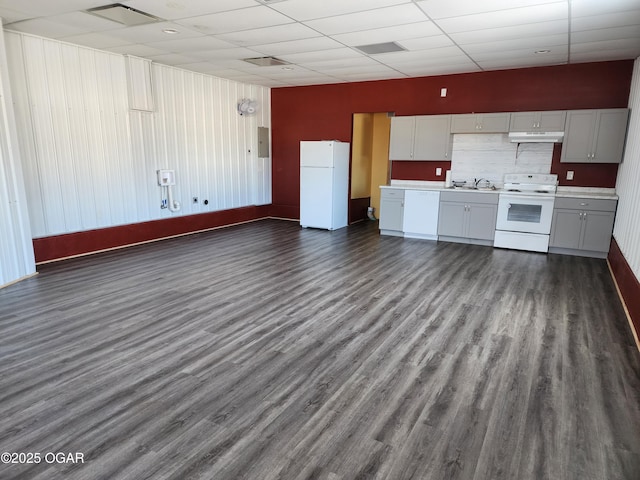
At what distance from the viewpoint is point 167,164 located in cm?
674

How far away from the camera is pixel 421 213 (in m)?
6.98

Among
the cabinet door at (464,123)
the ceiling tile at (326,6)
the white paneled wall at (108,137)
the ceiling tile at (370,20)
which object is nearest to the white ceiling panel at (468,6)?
the ceiling tile at (370,20)

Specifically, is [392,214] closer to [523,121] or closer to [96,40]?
[523,121]

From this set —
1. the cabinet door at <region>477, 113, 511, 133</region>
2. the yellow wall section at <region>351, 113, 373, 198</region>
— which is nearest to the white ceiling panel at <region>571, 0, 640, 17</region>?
the cabinet door at <region>477, 113, 511, 133</region>

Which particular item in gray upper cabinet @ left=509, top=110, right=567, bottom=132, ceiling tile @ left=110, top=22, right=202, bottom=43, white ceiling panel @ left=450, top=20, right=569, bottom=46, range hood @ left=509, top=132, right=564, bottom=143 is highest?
ceiling tile @ left=110, top=22, right=202, bottom=43

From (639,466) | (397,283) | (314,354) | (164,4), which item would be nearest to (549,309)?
(397,283)

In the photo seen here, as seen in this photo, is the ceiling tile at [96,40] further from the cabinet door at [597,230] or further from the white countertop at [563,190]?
the cabinet door at [597,230]

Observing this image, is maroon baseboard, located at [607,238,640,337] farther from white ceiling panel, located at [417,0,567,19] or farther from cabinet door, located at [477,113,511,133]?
white ceiling panel, located at [417,0,567,19]

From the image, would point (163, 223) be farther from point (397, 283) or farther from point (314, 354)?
point (314, 354)

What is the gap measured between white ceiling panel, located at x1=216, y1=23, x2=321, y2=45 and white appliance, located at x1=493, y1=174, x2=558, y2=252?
3876 mm

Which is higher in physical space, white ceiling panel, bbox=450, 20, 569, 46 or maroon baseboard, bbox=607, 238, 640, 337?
white ceiling panel, bbox=450, 20, 569, 46

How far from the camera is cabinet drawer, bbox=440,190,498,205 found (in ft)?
20.9

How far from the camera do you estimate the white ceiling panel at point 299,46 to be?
4.88 meters

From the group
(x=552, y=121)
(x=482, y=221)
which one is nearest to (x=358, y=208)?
(x=482, y=221)
